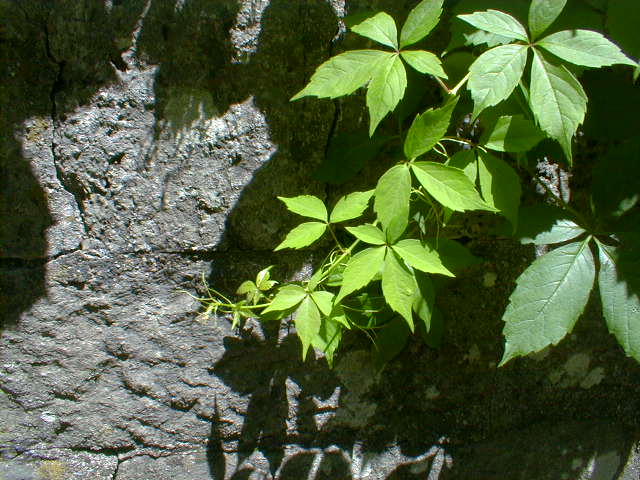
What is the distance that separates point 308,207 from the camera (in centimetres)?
109

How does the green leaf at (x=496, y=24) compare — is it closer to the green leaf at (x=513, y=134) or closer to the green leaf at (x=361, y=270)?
the green leaf at (x=513, y=134)

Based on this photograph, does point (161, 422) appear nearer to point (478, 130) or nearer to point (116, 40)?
point (116, 40)

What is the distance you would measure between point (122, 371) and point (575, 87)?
981mm

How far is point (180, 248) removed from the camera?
1.17 metres

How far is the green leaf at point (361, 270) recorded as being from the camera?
3.27 feet

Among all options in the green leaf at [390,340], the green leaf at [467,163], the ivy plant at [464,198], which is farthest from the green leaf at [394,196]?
the green leaf at [390,340]

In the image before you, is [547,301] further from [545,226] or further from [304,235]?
[304,235]

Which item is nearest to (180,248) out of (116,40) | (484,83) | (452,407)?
(116,40)

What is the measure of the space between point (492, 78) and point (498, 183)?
184 millimetres

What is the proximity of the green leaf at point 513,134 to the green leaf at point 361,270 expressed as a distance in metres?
0.27

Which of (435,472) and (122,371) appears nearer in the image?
(122,371)

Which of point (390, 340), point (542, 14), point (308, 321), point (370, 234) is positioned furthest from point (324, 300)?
point (542, 14)

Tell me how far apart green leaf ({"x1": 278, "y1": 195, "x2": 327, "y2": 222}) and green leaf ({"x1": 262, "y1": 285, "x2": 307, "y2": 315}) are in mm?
134

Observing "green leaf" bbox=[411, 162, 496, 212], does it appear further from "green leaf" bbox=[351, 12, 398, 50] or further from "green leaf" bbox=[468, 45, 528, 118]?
"green leaf" bbox=[351, 12, 398, 50]
